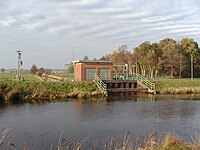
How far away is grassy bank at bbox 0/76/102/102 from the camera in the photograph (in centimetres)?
3725

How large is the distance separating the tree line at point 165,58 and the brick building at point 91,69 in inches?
879

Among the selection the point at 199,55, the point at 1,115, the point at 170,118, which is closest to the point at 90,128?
the point at 170,118

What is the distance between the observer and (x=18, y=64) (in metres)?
52.5

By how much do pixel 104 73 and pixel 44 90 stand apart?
530 inches

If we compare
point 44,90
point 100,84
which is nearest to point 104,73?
point 100,84

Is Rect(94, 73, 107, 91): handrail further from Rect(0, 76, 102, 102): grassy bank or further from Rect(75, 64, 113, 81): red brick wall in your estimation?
Rect(75, 64, 113, 81): red brick wall

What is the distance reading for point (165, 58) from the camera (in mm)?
74438

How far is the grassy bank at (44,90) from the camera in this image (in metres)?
37.2

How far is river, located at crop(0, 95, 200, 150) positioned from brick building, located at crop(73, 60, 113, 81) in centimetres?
1767

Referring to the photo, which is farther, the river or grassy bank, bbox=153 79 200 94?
grassy bank, bbox=153 79 200 94

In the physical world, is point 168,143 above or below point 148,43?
below

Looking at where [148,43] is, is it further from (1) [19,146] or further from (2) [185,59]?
(1) [19,146]

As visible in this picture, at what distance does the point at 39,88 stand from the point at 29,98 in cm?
292

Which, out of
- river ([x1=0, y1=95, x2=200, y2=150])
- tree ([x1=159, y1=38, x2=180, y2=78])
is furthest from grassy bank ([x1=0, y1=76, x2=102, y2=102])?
tree ([x1=159, y1=38, x2=180, y2=78])
